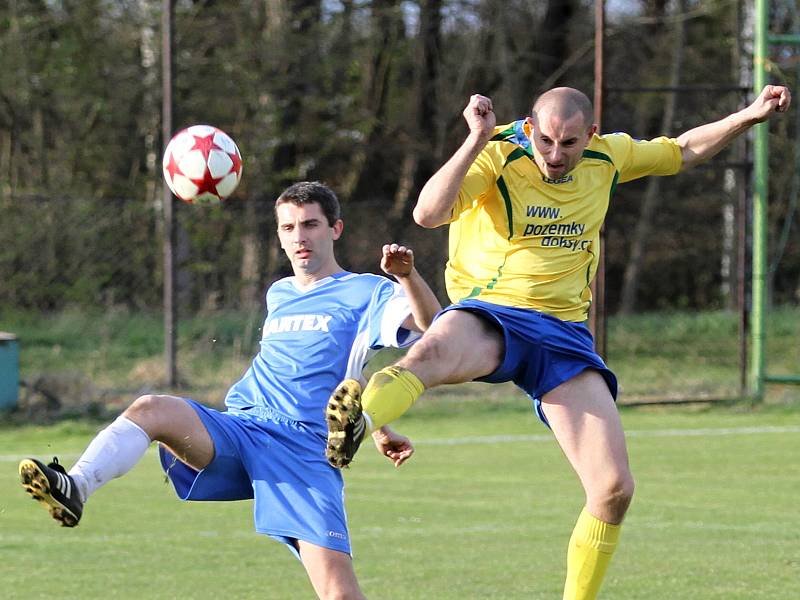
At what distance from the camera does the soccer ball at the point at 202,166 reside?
739 centimetres

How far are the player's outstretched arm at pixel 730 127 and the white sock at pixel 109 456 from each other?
263 cm

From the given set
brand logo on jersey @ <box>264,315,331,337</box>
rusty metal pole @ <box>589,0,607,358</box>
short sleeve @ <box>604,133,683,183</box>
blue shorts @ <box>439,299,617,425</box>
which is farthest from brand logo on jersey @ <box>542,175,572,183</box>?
rusty metal pole @ <box>589,0,607,358</box>

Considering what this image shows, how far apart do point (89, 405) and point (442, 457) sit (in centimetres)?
404

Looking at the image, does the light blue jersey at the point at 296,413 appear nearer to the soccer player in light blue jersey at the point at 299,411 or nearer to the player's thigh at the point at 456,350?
the soccer player in light blue jersey at the point at 299,411

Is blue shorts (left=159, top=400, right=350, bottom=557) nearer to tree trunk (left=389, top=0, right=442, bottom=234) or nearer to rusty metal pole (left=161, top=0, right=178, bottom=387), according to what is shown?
rusty metal pole (left=161, top=0, right=178, bottom=387)

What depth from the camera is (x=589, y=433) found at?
5.25 metres

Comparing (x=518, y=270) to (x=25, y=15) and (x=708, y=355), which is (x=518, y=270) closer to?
(x=708, y=355)

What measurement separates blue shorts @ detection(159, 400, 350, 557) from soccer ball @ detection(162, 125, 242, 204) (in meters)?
2.52

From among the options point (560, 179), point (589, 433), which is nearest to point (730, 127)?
point (560, 179)

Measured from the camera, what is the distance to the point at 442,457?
36.6ft

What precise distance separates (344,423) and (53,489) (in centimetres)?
92

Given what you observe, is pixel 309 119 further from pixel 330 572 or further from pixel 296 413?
pixel 330 572

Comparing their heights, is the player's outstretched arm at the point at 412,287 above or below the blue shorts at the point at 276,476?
A: above

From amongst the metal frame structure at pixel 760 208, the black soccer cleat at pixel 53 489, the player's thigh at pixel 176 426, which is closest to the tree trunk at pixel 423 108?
the metal frame structure at pixel 760 208
